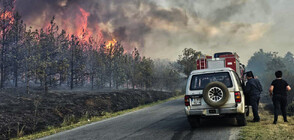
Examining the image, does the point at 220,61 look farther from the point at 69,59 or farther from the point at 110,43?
the point at 110,43

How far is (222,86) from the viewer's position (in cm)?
621

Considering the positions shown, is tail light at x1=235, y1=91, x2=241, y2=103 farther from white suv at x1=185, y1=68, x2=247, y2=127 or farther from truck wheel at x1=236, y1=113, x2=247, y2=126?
truck wheel at x1=236, y1=113, x2=247, y2=126

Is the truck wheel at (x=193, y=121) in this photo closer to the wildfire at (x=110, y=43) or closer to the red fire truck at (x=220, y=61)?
the red fire truck at (x=220, y=61)

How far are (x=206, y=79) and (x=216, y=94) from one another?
786mm

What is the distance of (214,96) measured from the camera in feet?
20.7

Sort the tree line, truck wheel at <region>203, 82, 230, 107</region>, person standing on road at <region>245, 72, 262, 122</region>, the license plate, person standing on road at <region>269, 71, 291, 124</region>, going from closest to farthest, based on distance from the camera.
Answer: truck wheel at <region>203, 82, 230, 107</region> → the license plate → person standing on road at <region>269, 71, 291, 124</region> → person standing on road at <region>245, 72, 262, 122</region> → the tree line

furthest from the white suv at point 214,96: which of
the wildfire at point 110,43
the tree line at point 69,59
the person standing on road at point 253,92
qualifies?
the wildfire at point 110,43

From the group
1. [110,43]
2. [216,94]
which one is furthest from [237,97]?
[110,43]

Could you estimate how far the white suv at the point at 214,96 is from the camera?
20.5 ft

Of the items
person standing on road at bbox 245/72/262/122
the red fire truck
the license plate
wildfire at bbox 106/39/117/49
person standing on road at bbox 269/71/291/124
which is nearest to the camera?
the license plate

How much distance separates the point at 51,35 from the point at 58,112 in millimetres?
30883

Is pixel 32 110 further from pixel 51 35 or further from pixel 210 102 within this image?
pixel 51 35

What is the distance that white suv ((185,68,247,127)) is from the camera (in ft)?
20.5

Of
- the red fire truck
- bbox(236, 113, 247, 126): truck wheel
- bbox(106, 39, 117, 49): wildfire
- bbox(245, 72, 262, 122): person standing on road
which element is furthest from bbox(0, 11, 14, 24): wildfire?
bbox(236, 113, 247, 126): truck wheel
